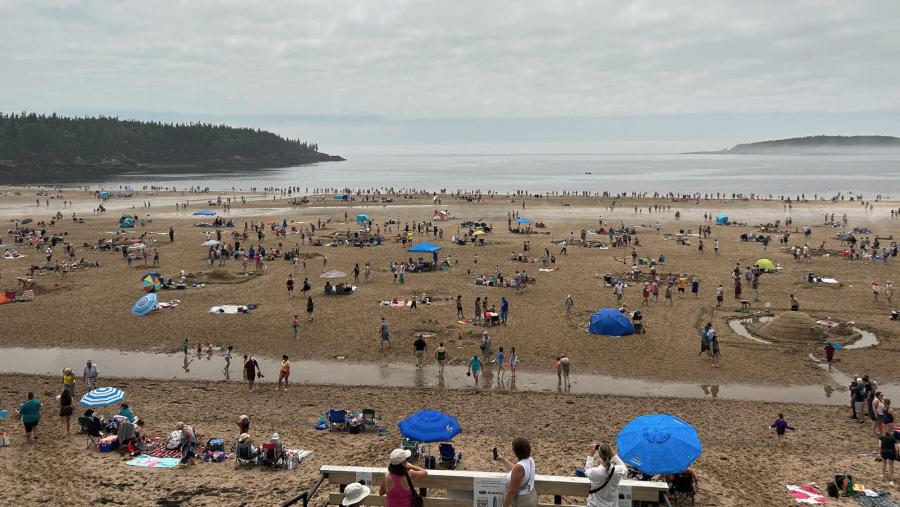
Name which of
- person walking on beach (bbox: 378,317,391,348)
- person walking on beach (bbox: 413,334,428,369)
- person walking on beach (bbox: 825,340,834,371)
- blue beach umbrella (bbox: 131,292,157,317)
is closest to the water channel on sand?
person walking on beach (bbox: 413,334,428,369)

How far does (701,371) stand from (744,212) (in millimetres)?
54729

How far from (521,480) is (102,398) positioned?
1209 centimetres

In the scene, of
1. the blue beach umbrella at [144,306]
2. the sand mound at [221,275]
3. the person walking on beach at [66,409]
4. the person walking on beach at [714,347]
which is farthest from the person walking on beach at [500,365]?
the sand mound at [221,275]

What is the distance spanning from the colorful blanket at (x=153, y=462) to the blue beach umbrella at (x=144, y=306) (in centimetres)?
1332

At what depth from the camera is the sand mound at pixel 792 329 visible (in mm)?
20734

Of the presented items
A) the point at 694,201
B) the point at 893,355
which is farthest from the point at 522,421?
→ the point at 694,201

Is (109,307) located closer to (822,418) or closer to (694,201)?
(822,418)

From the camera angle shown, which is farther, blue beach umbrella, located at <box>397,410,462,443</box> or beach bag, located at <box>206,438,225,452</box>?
beach bag, located at <box>206,438,225,452</box>

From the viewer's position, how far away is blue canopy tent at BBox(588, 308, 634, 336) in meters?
21.3

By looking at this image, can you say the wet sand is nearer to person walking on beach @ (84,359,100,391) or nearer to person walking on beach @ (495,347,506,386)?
person walking on beach @ (84,359,100,391)

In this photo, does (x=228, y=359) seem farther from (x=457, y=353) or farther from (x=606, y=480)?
(x=606, y=480)

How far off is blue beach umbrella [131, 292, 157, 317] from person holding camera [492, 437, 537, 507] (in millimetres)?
21546

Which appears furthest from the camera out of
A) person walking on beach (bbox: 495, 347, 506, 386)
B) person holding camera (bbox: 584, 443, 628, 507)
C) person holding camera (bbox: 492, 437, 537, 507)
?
person walking on beach (bbox: 495, 347, 506, 386)

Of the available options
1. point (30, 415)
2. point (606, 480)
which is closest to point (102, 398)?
point (30, 415)
